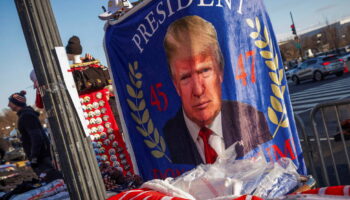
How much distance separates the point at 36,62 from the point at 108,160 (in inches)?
108

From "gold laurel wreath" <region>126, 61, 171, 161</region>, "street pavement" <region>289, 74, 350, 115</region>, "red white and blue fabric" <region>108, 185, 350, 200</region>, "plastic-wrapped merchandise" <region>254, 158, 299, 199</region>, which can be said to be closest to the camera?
"red white and blue fabric" <region>108, 185, 350, 200</region>

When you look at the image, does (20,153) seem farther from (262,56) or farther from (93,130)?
(262,56)

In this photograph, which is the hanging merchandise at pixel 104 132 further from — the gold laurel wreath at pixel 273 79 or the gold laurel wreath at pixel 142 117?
the gold laurel wreath at pixel 273 79

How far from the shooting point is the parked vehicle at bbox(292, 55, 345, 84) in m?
20.5

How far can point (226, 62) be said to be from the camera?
3.06 meters

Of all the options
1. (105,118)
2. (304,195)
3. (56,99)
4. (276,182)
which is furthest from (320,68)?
(56,99)

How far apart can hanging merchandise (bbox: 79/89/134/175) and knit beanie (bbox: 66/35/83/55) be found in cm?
76

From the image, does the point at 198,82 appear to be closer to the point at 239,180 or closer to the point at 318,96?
the point at 239,180

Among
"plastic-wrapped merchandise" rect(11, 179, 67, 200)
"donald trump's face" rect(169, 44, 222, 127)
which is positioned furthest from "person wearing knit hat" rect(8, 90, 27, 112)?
"donald trump's face" rect(169, 44, 222, 127)

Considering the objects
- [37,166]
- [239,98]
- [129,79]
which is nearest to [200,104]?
[239,98]

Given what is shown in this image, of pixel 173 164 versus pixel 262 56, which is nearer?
pixel 262 56

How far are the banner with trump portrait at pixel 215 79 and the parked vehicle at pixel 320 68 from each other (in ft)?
64.0

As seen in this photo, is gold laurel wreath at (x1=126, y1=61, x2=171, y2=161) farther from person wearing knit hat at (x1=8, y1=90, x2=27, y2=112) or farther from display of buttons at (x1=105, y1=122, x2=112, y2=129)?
person wearing knit hat at (x1=8, y1=90, x2=27, y2=112)

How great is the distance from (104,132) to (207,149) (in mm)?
1860
